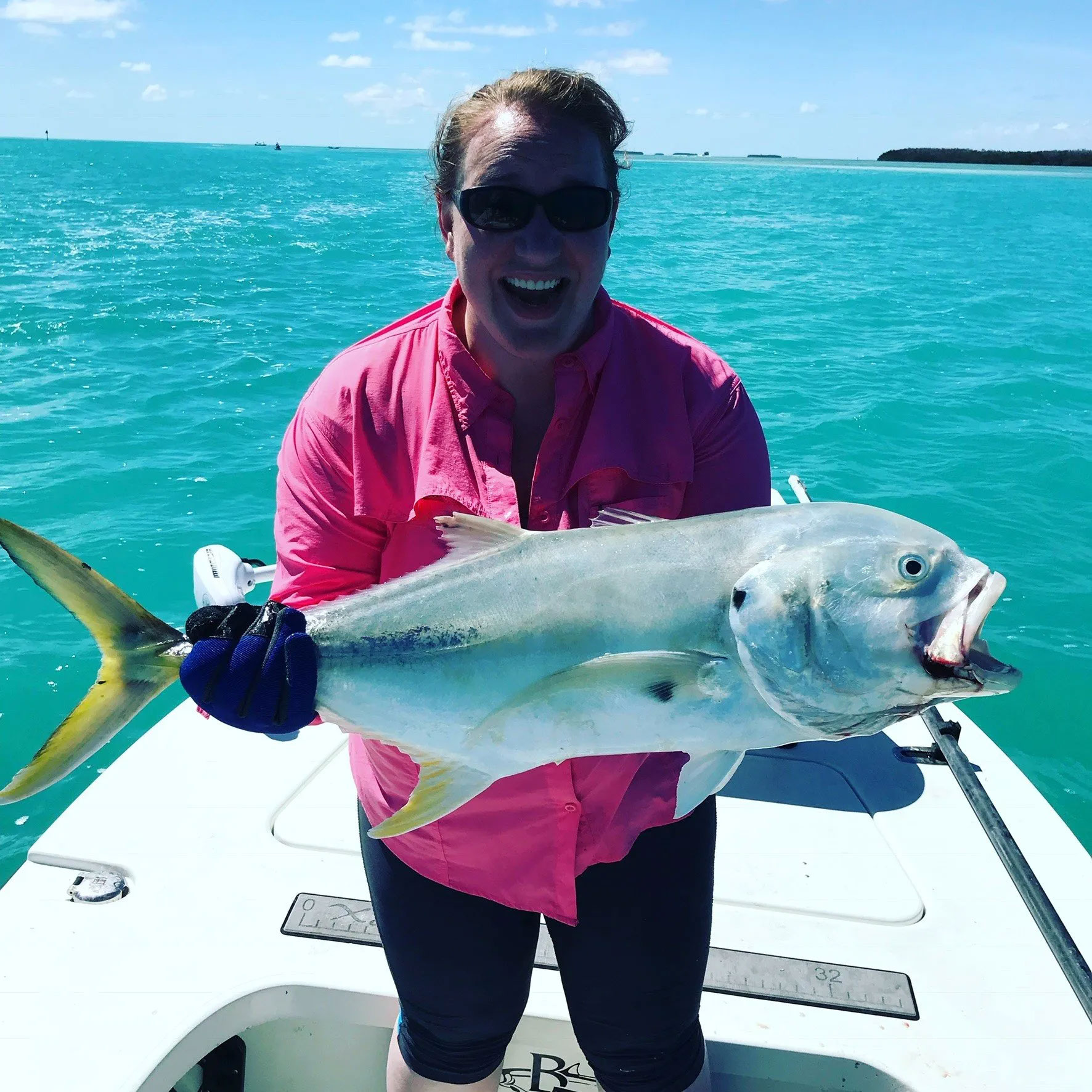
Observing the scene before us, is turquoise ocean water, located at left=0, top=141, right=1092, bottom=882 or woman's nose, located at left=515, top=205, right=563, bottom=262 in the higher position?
woman's nose, located at left=515, top=205, right=563, bottom=262

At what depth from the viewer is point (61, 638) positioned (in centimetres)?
770

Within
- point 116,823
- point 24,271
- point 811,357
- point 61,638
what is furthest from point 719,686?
point 24,271

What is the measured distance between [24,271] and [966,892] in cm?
2553

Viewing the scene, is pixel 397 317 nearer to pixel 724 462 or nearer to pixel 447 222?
pixel 447 222

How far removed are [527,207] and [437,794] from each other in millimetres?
1232

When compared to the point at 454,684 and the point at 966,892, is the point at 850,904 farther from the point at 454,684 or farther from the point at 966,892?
the point at 454,684

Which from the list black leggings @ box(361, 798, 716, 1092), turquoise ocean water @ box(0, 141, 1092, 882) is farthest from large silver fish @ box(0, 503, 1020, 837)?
turquoise ocean water @ box(0, 141, 1092, 882)

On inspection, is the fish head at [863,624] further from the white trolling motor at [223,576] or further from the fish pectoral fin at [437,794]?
the white trolling motor at [223,576]

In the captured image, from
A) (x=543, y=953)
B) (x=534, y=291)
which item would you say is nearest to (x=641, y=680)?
(x=534, y=291)

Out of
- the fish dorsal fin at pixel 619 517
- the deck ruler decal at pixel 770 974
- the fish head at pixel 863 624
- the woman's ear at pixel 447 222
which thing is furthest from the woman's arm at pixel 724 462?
the deck ruler decal at pixel 770 974

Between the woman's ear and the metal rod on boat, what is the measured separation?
259cm

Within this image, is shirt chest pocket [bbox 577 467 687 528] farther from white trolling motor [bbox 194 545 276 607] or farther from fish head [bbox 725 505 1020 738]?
white trolling motor [bbox 194 545 276 607]

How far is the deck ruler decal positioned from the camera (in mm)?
2748

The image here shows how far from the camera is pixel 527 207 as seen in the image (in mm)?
1978
